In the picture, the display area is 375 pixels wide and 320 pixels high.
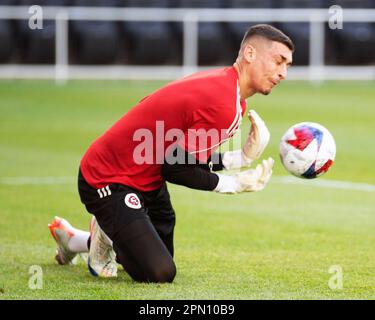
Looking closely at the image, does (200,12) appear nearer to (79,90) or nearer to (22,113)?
(79,90)

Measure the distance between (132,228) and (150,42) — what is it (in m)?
21.0

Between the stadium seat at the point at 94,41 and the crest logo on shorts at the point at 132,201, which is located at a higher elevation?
the crest logo on shorts at the point at 132,201

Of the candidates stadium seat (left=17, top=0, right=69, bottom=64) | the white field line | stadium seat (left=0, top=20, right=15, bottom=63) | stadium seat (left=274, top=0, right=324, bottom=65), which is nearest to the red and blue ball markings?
the white field line

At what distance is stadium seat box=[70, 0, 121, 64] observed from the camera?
93.7 ft

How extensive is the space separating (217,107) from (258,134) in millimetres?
462

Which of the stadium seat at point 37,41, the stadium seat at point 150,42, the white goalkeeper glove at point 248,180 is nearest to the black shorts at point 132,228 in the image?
the white goalkeeper glove at point 248,180

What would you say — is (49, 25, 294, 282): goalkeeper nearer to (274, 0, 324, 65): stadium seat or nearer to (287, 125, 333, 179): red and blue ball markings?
(287, 125, 333, 179): red and blue ball markings

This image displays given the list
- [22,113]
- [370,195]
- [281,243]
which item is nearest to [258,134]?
[281,243]

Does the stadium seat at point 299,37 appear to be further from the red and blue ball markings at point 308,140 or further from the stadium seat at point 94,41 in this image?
the red and blue ball markings at point 308,140

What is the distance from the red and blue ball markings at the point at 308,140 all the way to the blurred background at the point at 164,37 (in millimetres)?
18643

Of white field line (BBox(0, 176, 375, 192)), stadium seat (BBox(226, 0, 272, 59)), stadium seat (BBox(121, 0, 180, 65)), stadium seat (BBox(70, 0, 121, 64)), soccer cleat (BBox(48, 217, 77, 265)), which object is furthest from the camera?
stadium seat (BBox(121, 0, 180, 65))

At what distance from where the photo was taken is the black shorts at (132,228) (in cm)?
805

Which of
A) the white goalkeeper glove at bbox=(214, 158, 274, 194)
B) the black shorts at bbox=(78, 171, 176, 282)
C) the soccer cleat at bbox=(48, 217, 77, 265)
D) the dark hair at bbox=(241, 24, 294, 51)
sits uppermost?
the dark hair at bbox=(241, 24, 294, 51)

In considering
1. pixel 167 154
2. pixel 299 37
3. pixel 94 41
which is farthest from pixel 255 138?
pixel 94 41
